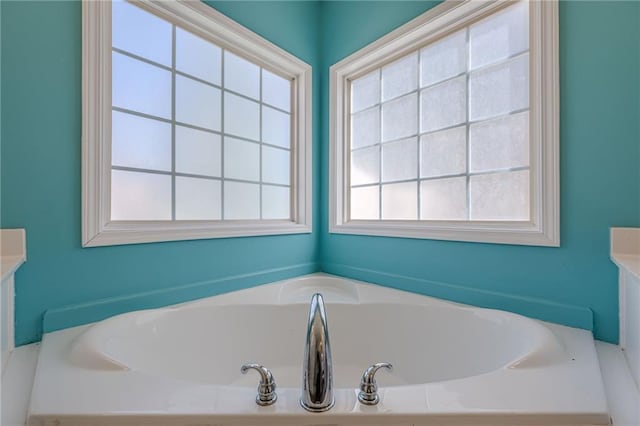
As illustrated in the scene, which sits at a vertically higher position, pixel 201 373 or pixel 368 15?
pixel 368 15

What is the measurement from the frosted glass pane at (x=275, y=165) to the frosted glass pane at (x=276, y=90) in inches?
12.3

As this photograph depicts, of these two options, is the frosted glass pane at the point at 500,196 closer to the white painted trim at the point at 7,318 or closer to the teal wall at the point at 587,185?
the teal wall at the point at 587,185

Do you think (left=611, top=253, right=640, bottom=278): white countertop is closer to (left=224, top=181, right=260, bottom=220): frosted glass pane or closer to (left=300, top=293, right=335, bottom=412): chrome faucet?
(left=300, top=293, right=335, bottom=412): chrome faucet

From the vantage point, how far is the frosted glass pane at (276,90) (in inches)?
74.7

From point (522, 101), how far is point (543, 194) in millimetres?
447

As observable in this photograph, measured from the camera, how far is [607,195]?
1.02 metres

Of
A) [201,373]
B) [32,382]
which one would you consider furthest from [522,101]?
[32,382]

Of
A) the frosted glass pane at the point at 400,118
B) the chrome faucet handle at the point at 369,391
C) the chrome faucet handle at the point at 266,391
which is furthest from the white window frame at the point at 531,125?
the chrome faucet handle at the point at 266,391

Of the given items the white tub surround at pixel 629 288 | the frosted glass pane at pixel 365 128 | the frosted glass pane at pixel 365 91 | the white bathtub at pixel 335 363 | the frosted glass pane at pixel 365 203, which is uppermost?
the frosted glass pane at pixel 365 91

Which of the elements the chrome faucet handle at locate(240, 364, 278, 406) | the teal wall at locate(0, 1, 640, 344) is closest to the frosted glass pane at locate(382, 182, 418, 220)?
the teal wall at locate(0, 1, 640, 344)

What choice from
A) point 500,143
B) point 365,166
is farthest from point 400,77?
point 500,143

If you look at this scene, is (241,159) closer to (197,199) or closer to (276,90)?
(197,199)

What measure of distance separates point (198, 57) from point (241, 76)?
266mm

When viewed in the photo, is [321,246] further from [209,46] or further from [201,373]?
[209,46]
